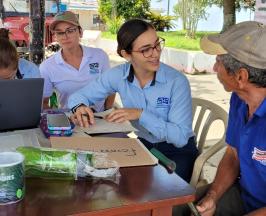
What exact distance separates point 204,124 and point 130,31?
728mm

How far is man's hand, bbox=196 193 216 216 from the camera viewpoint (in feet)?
5.24

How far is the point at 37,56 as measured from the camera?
159 inches

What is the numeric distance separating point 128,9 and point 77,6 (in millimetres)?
6452

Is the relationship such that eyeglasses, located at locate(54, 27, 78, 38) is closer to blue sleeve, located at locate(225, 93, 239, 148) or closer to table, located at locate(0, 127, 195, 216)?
blue sleeve, located at locate(225, 93, 239, 148)

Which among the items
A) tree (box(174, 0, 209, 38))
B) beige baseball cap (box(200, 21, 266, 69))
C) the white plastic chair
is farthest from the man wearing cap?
tree (box(174, 0, 209, 38))

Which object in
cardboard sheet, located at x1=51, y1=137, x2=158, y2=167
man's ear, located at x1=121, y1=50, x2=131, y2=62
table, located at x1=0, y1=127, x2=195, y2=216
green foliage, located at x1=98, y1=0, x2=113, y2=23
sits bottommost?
table, located at x1=0, y1=127, x2=195, y2=216

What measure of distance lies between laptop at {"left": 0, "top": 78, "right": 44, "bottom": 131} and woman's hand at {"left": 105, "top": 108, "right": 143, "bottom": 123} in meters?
0.33

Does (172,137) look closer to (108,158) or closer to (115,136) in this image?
(115,136)

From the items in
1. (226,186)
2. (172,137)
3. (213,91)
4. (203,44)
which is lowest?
(213,91)

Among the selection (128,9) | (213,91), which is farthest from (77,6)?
(213,91)

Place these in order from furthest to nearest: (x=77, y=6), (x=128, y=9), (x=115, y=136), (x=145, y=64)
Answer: (x=77, y=6), (x=128, y=9), (x=145, y=64), (x=115, y=136)

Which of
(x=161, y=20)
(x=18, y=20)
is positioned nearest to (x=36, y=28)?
(x=18, y=20)

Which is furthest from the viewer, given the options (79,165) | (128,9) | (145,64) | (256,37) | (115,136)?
(128,9)

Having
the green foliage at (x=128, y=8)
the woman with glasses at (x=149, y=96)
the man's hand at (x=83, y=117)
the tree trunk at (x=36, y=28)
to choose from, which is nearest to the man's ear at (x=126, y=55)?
the woman with glasses at (x=149, y=96)
